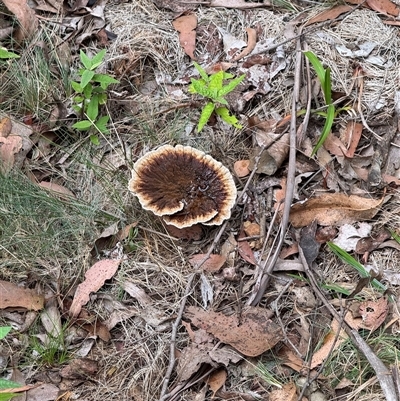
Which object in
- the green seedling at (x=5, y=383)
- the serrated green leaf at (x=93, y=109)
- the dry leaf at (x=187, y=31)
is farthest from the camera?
the dry leaf at (x=187, y=31)

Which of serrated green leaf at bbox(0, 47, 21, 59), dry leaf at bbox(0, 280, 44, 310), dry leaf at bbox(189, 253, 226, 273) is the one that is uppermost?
serrated green leaf at bbox(0, 47, 21, 59)

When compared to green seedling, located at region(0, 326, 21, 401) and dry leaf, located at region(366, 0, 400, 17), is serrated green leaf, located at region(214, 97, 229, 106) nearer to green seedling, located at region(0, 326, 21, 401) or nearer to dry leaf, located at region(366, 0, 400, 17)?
dry leaf, located at region(366, 0, 400, 17)

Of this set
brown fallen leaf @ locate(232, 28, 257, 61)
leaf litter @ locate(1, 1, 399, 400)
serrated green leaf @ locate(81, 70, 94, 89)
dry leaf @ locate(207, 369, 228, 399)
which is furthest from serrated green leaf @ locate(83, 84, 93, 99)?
dry leaf @ locate(207, 369, 228, 399)

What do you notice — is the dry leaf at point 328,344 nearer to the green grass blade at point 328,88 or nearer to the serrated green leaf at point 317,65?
the green grass blade at point 328,88

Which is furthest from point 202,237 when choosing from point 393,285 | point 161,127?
point 393,285

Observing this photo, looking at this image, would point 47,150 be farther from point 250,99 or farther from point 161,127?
point 250,99

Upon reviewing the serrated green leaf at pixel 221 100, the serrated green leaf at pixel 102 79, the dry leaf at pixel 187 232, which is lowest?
the dry leaf at pixel 187 232

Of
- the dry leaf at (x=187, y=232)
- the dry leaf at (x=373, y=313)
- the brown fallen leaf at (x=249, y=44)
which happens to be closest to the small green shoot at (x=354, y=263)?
the dry leaf at (x=373, y=313)

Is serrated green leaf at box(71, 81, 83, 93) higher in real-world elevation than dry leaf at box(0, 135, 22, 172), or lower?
higher
